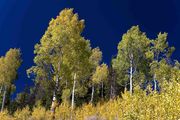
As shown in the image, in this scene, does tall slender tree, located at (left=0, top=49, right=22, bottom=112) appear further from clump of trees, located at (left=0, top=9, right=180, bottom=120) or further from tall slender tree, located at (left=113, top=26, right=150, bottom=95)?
tall slender tree, located at (left=113, top=26, right=150, bottom=95)

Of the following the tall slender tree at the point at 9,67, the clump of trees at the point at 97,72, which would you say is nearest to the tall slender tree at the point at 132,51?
the clump of trees at the point at 97,72

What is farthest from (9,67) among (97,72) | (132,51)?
(132,51)

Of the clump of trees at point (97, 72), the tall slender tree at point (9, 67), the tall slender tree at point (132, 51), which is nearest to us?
the clump of trees at point (97, 72)

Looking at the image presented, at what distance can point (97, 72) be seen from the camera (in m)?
65.8

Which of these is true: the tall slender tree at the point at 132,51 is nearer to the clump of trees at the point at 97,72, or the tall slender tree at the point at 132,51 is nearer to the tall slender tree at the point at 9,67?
the clump of trees at the point at 97,72

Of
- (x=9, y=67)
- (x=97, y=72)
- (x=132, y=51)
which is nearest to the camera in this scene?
(x=132, y=51)

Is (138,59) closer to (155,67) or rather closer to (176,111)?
(155,67)

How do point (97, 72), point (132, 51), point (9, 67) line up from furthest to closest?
1. point (97, 72)
2. point (9, 67)
3. point (132, 51)

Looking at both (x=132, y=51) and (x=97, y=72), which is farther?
(x=97, y=72)

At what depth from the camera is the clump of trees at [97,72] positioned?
→ 17906 millimetres

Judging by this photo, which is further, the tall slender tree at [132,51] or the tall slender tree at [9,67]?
the tall slender tree at [9,67]

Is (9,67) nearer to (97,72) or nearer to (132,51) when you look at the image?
(97,72)

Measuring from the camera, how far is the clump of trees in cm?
1791

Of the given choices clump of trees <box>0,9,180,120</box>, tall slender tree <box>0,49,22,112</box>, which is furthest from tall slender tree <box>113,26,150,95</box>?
tall slender tree <box>0,49,22,112</box>
